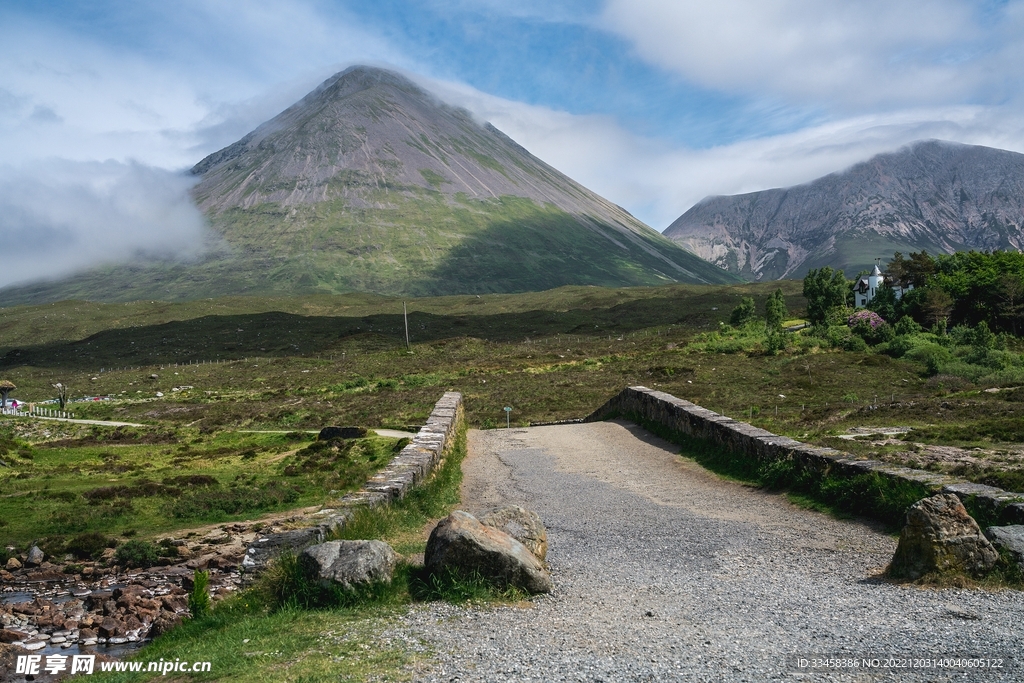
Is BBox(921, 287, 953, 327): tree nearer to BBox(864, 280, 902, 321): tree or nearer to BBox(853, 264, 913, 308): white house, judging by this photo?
BBox(864, 280, 902, 321): tree

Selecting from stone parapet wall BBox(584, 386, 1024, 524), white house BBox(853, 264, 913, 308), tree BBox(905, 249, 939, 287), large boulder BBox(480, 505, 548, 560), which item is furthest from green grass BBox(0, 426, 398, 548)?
white house BBox(853, 264, 913, 308)

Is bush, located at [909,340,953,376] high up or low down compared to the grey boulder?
up

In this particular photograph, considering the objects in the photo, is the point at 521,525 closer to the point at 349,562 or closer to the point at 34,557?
the point at 349,562

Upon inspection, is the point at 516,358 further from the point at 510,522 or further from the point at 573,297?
the point at 573,297

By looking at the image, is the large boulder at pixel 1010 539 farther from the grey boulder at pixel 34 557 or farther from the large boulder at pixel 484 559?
Result: the grey boulder at pixel 34 557

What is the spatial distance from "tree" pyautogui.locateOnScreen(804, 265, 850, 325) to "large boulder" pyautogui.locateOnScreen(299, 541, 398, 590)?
211 ft

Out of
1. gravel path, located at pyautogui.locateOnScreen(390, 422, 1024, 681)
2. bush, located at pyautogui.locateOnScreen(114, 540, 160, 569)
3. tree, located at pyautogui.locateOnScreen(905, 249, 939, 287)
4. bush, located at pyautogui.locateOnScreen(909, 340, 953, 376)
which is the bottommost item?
bush, located at pyautogui.locateOnScreen(114, 540, 160, 569)

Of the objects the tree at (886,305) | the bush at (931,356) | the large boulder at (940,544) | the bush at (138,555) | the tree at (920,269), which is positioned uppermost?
the tree at (920,269)

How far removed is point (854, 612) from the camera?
702 cm

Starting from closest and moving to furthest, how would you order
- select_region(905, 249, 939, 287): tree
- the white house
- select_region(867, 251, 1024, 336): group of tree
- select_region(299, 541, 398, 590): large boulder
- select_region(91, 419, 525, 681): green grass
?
1. select_region(91, 419, 525, 681): green grass
2. select_region(299, 541, 398, 590): large boulder
3. select_region(867, 251, 1024, 336): group of tree
4. select_region(905, 249, 939, 287): tree
5. the white house

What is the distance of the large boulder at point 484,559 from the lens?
25.8ft

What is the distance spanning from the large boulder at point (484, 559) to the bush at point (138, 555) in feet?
37.2

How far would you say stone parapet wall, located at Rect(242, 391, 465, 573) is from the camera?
29.0ft

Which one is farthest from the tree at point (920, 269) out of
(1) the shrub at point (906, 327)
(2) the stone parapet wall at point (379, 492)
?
(2) the stone parapet wall at point (379, 492)
